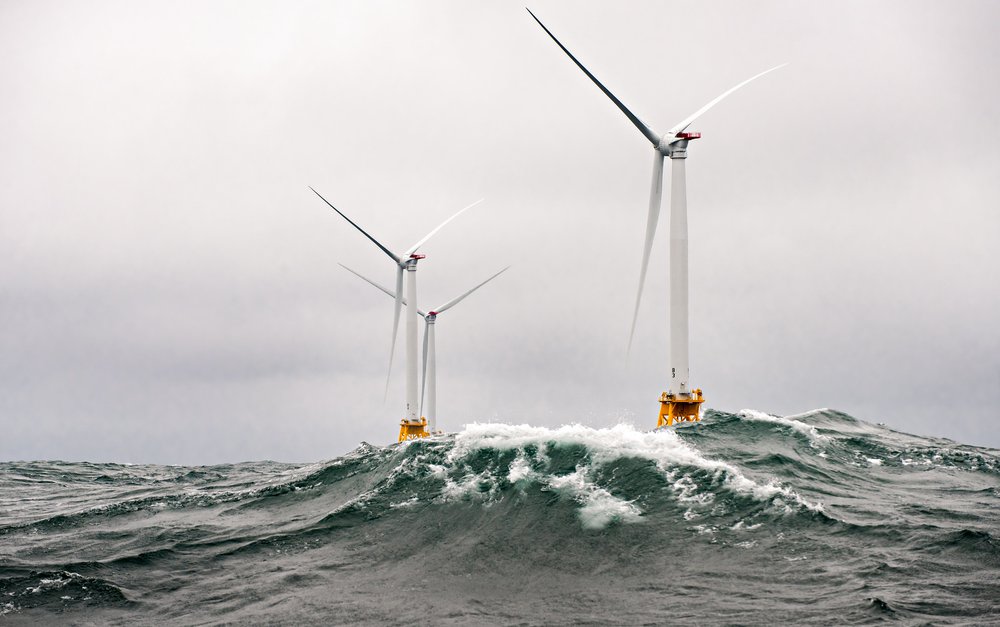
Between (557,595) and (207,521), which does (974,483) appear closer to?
(557,595)

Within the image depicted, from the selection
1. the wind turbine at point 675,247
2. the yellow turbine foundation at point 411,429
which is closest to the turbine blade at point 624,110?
the wind turbine at point 675,247

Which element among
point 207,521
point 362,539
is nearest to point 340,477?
point 207,521

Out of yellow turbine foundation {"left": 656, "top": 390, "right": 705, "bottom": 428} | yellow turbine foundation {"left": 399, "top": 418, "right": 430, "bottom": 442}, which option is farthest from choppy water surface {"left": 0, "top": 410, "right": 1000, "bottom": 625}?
yellow turbine foundation {"left": 399, "top": 418, "right": 430, "bottom": 442}

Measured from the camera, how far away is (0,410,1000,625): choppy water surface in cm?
2878

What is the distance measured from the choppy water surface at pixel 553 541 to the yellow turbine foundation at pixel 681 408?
416 cm

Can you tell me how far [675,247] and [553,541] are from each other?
91.8ft

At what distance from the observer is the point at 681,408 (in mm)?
57188

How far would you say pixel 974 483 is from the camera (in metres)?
45.8

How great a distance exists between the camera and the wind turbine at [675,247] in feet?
188

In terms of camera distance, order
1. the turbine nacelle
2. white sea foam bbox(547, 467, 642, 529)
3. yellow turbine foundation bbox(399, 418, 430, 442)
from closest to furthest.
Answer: white sea foam bbox(547, 467, 642, 529)
the turbine nacelle
yellow turbine foundation bbox(399, 418, 430, 442)

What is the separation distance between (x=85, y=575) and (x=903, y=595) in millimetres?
30296

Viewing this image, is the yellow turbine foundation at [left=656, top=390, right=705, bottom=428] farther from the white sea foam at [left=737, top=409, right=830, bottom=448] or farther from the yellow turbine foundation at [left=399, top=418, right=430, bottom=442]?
the yellow turbine foundation at [left=399, top=418, right=430, bottom=442]

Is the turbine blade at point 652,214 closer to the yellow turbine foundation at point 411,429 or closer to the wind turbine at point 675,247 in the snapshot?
the wind turbine at point 675,247

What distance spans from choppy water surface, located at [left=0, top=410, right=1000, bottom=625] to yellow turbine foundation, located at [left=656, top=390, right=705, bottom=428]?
4.16 meters
